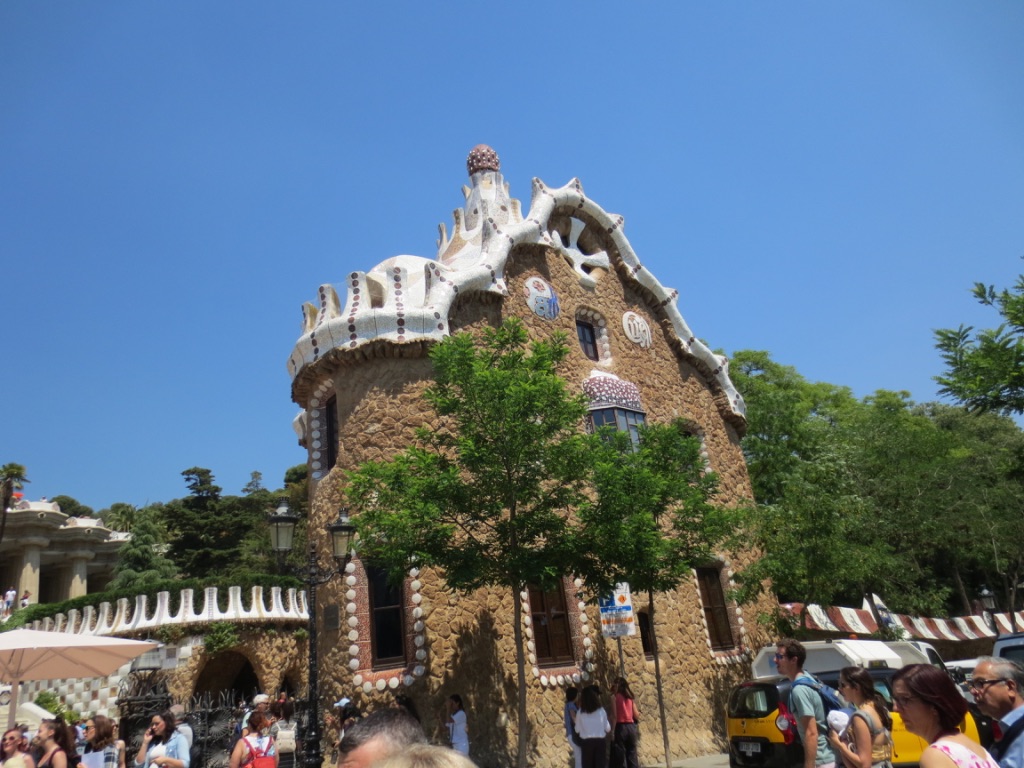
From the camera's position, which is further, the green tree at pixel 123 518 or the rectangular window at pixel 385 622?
the green tree at pixel 123 518

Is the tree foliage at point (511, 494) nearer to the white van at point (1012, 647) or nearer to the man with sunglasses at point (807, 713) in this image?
the white van at point (1012, 647)

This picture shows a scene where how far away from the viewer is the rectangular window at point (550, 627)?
11.9 metres

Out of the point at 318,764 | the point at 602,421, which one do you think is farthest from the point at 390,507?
the point at 602,421

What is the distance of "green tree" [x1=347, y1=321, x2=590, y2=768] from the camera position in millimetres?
9547

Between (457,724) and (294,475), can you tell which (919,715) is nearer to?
(457,724)

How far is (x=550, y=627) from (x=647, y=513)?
3274mm

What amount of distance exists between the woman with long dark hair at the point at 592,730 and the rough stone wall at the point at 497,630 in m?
Answer: 1.91

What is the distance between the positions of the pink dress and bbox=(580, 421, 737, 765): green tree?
7.56m

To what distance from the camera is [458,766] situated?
1613mm

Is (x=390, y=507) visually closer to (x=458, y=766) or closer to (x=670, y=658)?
(x=670, y=658)

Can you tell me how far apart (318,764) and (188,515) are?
31.0 meters

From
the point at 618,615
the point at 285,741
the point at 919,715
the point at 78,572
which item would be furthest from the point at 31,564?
the point at 919,715

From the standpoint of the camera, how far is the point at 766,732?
9078 mm

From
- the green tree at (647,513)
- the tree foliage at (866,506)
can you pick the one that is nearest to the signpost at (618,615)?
the green tree at (647,513)
